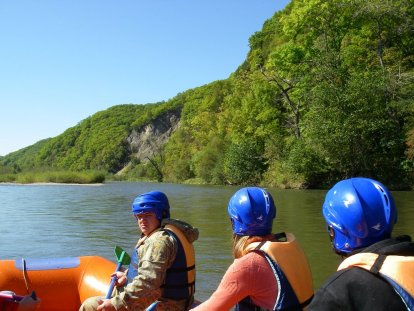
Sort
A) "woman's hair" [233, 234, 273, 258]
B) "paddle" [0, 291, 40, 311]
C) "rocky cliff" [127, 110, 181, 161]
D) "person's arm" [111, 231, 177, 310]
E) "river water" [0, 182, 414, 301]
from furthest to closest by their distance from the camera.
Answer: "rocky cliff" [127, 110, 181, 161], "river water" [0, 182, 414, 301], "person's arm" [111, 231, 177, 310], "paddle" [0, 291, 40, 311], "woman's hair" [233, 234, 273, 258]

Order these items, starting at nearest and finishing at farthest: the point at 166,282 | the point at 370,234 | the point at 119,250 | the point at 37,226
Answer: the point at 370,234
the point at 166,282
the point at 119,250
the point at 37,226

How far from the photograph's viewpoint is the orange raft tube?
15.3 ft

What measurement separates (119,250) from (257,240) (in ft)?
5.86

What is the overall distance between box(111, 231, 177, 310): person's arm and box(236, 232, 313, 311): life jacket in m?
0.84

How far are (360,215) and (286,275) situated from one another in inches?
34.6

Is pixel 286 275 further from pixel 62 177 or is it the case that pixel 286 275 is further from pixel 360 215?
pixel 62 177

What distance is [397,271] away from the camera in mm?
1414

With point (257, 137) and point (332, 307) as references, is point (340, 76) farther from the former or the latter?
point (332, 307)

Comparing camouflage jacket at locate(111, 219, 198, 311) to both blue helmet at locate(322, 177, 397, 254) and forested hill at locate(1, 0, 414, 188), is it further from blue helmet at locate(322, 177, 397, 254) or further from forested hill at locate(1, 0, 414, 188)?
forested hill at locate(1, 0, 414, 188)

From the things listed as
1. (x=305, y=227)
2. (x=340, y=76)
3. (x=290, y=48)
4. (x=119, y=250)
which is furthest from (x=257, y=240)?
(x=290, y=48)

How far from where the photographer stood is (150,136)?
98375mm

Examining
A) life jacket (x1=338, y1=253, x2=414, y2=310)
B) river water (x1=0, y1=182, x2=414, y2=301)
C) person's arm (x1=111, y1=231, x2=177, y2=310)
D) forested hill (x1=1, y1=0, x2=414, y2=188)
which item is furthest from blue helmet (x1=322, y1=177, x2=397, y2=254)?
forested hill (x1=1, y1=0, x2=414, y2=188)

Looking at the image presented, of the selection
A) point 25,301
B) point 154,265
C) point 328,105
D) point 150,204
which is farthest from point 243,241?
point 328,105

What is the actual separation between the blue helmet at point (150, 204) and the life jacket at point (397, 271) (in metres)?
2.08
